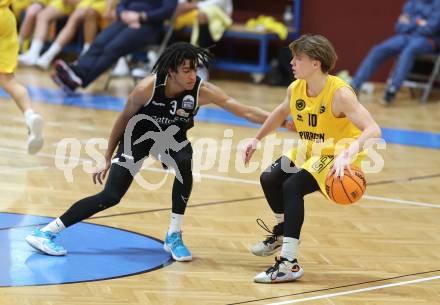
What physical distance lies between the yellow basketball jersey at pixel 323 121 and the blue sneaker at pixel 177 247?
2.98 feet

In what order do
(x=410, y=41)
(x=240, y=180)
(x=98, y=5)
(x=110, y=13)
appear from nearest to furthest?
(x=240, y=180) < (x=410, y=41) < (x=110, y=13) < (x=98, y=5)

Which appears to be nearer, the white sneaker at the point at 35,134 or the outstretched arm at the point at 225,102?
the outstretched arm at the point at 225,102

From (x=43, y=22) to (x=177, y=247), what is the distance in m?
9.37

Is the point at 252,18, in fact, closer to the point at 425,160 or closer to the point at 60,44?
the point at 60,44

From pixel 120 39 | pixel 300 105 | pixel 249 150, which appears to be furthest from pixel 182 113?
pixel 120 39

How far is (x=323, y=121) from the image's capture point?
226 inches

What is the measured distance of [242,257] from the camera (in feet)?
20.1

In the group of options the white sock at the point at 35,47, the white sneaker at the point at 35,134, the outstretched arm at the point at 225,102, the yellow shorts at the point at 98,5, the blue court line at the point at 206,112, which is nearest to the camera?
the outstretched arm at the point at 225,102

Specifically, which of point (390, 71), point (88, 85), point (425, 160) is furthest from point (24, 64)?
point (425, 160)

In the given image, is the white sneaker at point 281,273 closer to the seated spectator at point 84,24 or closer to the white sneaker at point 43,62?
the seated spectator at point 84,24

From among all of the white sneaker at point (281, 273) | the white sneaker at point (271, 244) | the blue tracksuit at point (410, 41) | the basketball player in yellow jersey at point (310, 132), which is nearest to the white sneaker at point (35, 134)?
the white sneaker at point (271, 244)

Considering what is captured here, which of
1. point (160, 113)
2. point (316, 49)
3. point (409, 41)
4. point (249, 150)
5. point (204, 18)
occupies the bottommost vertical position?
point (204, 18)

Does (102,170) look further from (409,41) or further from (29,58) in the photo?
(29,58)

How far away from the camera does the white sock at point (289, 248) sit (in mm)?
5633
